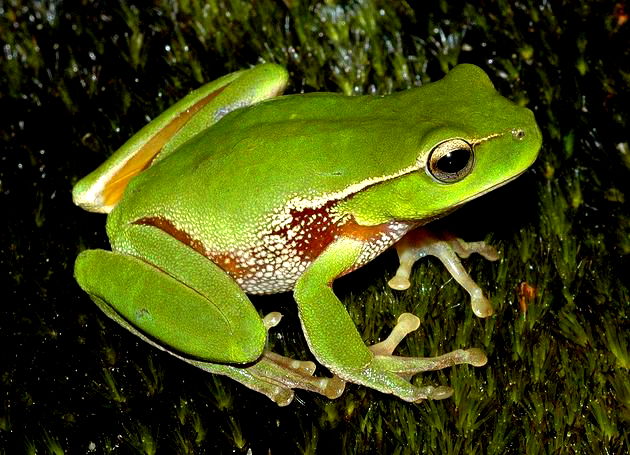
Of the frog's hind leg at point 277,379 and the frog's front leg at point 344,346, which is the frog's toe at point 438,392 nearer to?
the frog's front leg at point 344,346

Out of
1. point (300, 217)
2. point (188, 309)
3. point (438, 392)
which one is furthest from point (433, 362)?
point (188, 309)

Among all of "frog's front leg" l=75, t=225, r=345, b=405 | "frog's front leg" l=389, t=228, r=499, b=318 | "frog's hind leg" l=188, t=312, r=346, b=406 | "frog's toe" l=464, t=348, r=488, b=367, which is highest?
"frog's front leg" l=75, t=225, r=345, b=405

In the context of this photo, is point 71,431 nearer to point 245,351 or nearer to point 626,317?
point 245,351

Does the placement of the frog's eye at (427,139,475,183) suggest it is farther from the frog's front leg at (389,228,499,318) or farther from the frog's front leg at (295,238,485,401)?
the frog's front leg at (389,228,499,318)

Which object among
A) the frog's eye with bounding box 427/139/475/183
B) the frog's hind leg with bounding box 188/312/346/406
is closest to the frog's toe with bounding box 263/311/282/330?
the frog's hind leg with bounding box 188/312/346/406

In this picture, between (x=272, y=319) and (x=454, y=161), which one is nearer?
(x=454, y=161)

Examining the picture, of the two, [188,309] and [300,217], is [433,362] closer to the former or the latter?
[300,217]

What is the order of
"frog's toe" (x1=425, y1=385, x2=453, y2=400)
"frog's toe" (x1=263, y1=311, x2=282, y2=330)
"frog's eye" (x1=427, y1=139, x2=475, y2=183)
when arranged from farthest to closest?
"frog's toe" (x1=263, y1=311, x2=282, y2=330), "frog's toe" (x1=425, y1=385, x2=453, y2=400), "frog's eye" (x1=427, y1=139, x2=475, y2=183)

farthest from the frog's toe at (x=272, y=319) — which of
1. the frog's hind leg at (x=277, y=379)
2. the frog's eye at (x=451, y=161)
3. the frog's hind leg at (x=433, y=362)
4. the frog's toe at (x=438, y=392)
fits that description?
the frog's eye at (x=451, y=161)
